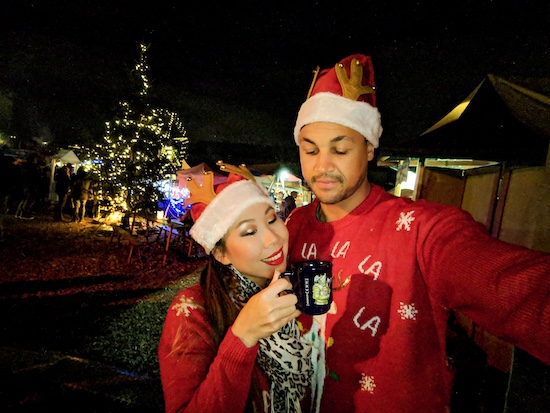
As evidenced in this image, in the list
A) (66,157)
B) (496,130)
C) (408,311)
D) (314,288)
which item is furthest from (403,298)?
(66,157)

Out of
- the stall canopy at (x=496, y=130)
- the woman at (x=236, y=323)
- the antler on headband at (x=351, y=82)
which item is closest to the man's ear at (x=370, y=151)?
the antler on headband at (x=351, y=82)

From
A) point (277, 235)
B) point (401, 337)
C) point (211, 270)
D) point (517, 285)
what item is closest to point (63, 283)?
point (211, 270)

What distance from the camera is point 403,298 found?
163 cm

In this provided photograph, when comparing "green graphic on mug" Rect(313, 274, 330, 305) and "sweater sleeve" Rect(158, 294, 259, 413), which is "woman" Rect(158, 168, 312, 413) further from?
"green graphic on mug" Rect(313, 274, 330, 305)

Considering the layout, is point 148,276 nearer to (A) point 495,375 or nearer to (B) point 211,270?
(B) point 211,270

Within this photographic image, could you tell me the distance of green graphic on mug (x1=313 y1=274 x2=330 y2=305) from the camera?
1434 millimetres

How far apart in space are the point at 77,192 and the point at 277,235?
1588cm

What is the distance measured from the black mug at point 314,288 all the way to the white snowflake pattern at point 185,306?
0.68m

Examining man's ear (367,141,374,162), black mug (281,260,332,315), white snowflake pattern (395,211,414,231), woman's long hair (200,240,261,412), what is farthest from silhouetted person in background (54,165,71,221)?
white snowflake pattern (395,211,414,231)

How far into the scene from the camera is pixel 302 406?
6.29 ft

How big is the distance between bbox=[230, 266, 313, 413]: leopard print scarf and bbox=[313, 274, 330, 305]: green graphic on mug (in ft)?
1.74

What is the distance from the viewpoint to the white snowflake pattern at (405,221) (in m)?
1.72

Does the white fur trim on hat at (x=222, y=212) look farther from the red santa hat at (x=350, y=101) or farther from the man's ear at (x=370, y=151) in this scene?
the man's ear at (x=370, y=151)

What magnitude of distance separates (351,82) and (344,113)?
0.27 meters
